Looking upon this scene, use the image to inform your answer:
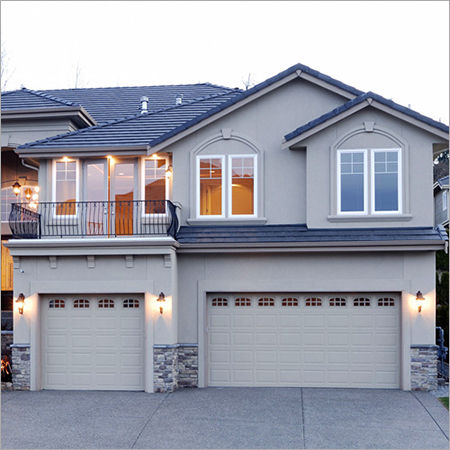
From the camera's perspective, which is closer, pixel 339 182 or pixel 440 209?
pixel 339 182

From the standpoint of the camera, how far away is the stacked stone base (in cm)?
1344

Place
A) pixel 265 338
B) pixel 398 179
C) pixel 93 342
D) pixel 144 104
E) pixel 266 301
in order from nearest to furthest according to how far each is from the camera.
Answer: pixel 93 342, pixel 398 179, pixel 265 338, pixel 266 301, pixel 144 104

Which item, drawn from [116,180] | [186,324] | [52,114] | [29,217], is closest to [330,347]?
[186,324]

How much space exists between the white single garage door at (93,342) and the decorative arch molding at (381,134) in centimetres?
507

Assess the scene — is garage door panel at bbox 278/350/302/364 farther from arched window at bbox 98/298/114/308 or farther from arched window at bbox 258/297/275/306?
arched window at bbox 98/298/114/308

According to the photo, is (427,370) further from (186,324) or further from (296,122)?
(296,122)

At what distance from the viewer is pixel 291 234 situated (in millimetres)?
14078

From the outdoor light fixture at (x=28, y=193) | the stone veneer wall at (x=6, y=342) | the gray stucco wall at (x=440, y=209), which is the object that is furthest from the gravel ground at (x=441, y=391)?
the gray stucco wall at (x=440, y=209)

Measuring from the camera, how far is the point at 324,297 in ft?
46.5

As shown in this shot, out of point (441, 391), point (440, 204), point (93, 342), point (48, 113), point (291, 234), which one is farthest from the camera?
point (440, 204)

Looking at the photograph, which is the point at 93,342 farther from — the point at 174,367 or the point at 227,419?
the point at 227,419

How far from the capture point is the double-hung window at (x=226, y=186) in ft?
48.0

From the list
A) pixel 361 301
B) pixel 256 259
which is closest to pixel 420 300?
pixel 361 301

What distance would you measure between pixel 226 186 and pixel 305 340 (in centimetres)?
404
